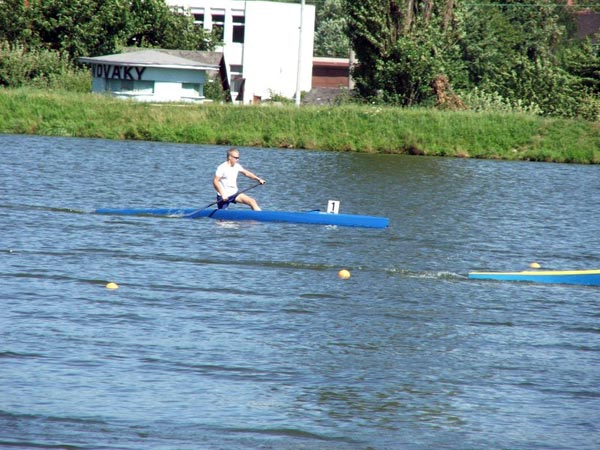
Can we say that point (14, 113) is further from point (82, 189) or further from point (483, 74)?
point (483, 74)

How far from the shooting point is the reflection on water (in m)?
8.72

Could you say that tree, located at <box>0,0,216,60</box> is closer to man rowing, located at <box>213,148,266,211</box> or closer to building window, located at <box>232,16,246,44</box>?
building window, located at <box>232,16,246,44</box>

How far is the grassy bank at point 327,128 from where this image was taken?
42.1 metres

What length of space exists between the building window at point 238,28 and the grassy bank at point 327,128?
37.5 metres

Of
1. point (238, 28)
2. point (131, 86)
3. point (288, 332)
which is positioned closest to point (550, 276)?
point (288, 332)

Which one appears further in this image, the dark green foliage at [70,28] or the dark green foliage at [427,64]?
the dark green foliage at [70,28]

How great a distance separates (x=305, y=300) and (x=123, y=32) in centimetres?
4874

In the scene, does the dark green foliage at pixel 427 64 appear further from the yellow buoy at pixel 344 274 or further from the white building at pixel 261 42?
the yellow buoy at pixel 344 274

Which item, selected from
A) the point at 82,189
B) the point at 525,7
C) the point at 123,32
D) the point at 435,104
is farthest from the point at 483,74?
the point at 82,189

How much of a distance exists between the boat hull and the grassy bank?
26.5m

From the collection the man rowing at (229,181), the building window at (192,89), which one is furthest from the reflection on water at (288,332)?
the building window at (192,89)

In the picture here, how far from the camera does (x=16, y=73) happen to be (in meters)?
52.6

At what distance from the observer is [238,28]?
82500 millimetres

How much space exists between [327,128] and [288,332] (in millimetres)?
31630
